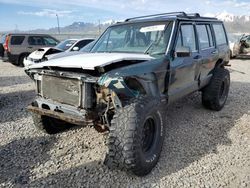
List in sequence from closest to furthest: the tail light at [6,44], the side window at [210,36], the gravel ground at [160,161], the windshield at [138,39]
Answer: the gravel ground at [160,161], the windshield at [138,39], the side window at [210,36], the tail light at [6,44]

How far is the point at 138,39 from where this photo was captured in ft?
15.0

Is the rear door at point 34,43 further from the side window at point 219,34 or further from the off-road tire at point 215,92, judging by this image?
the off-road tire at point 215,92

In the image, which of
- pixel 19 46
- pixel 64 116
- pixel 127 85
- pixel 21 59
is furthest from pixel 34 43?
pixel 127 85

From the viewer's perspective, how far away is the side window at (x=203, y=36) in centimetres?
526

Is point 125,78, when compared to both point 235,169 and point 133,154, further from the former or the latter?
point 235,169

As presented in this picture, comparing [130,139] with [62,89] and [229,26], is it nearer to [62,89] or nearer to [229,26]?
[62,89]

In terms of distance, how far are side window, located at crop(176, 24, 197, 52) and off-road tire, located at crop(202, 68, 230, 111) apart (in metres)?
1.16

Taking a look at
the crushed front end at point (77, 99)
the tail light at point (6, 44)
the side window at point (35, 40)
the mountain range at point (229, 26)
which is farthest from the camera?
the mountain range at point (229, 26)

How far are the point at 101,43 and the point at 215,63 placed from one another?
2632 mm

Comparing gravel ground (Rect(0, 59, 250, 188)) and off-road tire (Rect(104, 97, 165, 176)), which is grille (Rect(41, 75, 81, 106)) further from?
gravel ground (Rect(0, 59, 250, 188))

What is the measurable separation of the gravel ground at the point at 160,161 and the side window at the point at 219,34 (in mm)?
1639

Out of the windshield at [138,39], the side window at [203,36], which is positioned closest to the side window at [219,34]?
the side window at [203,36]

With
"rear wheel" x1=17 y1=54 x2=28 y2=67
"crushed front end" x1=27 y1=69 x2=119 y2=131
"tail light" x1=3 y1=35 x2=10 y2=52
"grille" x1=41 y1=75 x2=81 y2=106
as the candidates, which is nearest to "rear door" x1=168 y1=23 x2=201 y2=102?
"crushed front end" x1=27 y1=69 x2=119 y2=131

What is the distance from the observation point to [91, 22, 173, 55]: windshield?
170 inches
